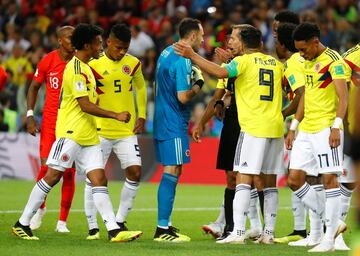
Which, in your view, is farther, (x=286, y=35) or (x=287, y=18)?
(x=287, y=18)

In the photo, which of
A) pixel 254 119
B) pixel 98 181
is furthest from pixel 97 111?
pixel 254 119

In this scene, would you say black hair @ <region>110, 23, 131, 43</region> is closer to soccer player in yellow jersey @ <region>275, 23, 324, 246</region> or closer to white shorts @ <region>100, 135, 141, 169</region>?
white shorts @ <region>100, 135, 141, 169</region>

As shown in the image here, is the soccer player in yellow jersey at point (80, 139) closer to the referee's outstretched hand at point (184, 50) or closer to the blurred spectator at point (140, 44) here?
the referee's outstretched hand at point (184, 50)

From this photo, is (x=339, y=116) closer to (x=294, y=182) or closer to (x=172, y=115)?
(x=294, y=182)

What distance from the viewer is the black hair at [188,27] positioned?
11766 millimetres

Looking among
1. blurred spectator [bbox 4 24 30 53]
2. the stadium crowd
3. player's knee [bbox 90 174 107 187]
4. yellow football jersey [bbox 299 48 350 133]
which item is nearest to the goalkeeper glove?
yellow football jersey [bbox 299 48 350 133]

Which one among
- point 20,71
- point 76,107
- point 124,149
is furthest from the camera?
point 20,71

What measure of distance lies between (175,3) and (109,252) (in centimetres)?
1736

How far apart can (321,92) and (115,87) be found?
8.66 feet

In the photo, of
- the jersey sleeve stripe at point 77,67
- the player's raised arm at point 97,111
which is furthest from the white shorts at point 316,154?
the jersey sleeve stripe at point 77,67

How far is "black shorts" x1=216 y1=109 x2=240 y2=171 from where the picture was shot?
474 inches

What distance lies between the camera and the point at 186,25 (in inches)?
464

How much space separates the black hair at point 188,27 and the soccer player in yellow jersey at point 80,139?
0.98 m

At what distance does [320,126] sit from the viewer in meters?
10.7
